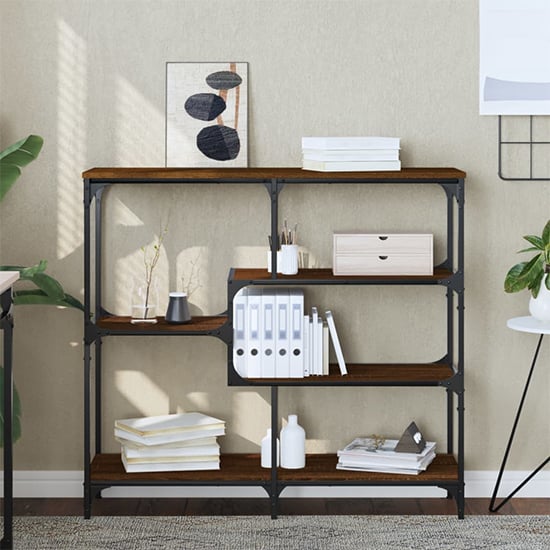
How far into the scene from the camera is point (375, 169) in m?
3.50

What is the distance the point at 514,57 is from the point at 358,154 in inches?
31.4

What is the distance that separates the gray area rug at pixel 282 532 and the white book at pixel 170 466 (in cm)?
19

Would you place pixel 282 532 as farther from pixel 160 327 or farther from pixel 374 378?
pixel 160 327

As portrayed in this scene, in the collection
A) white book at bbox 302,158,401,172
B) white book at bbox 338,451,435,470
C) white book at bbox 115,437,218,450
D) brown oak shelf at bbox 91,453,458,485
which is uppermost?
white book at bbox 302,158,401,172

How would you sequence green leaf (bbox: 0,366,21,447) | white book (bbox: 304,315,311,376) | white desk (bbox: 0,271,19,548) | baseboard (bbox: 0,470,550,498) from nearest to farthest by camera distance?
1. white desk (bbox: 0,271,19,548)
2. green leaf (bbox: 0,366,21,447)
3. white book (bbox: 304,315,311,376)
4. baseboard (bbox: 0,470,550,498)

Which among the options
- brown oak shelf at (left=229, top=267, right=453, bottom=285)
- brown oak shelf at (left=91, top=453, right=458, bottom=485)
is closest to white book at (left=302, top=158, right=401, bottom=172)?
brown oak shelf at (left=229, top=267, right=453, bottom=285)

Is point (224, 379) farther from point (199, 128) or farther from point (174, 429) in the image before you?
point (199, 128)

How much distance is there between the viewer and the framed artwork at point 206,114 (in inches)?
148

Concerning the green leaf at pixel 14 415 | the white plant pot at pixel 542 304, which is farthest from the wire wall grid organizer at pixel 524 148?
the green leaf at pixel 14 415

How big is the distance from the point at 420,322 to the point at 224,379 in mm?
826

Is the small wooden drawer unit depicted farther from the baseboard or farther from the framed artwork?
the baseboard

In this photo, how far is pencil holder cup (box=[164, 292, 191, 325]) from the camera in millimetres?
3648

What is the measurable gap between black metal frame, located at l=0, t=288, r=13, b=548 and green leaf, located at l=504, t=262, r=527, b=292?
1790 millimetres

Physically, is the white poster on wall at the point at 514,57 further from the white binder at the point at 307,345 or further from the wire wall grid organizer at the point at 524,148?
the white binder at the point at 307,345
